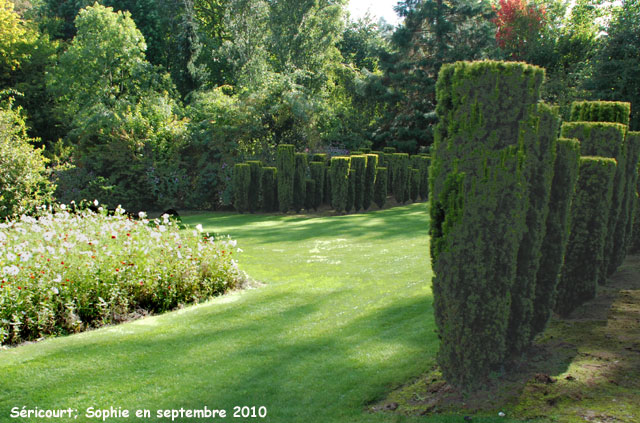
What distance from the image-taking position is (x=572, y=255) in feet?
19.1

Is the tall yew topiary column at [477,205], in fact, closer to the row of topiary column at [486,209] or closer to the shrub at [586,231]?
the row of topiary column at [486,209]

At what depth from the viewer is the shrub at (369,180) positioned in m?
17.6

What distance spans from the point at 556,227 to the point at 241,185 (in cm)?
1422

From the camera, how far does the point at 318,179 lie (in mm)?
17844

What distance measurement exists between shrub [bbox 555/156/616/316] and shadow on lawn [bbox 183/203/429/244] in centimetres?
655

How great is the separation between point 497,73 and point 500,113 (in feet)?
0.98

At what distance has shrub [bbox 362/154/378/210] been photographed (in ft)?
57.6

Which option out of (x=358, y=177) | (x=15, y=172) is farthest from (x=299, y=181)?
(x=15, y=172)

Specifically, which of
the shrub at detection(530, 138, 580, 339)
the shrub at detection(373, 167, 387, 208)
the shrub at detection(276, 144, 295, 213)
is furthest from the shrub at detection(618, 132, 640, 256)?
the shrub at detection(276, 144, 295, 213)

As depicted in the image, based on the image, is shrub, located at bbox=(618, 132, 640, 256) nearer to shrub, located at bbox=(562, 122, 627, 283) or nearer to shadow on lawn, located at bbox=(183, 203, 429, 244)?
shrub, located at bbox=(562, 122, 627, 283)

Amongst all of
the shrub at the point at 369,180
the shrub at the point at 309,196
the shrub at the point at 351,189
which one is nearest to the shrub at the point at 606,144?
the shrub at the point at 351,189

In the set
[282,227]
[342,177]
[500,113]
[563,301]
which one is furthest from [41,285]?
[342,177]

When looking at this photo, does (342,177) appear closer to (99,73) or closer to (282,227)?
(282,227)

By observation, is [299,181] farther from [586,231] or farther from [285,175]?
[586,231]
